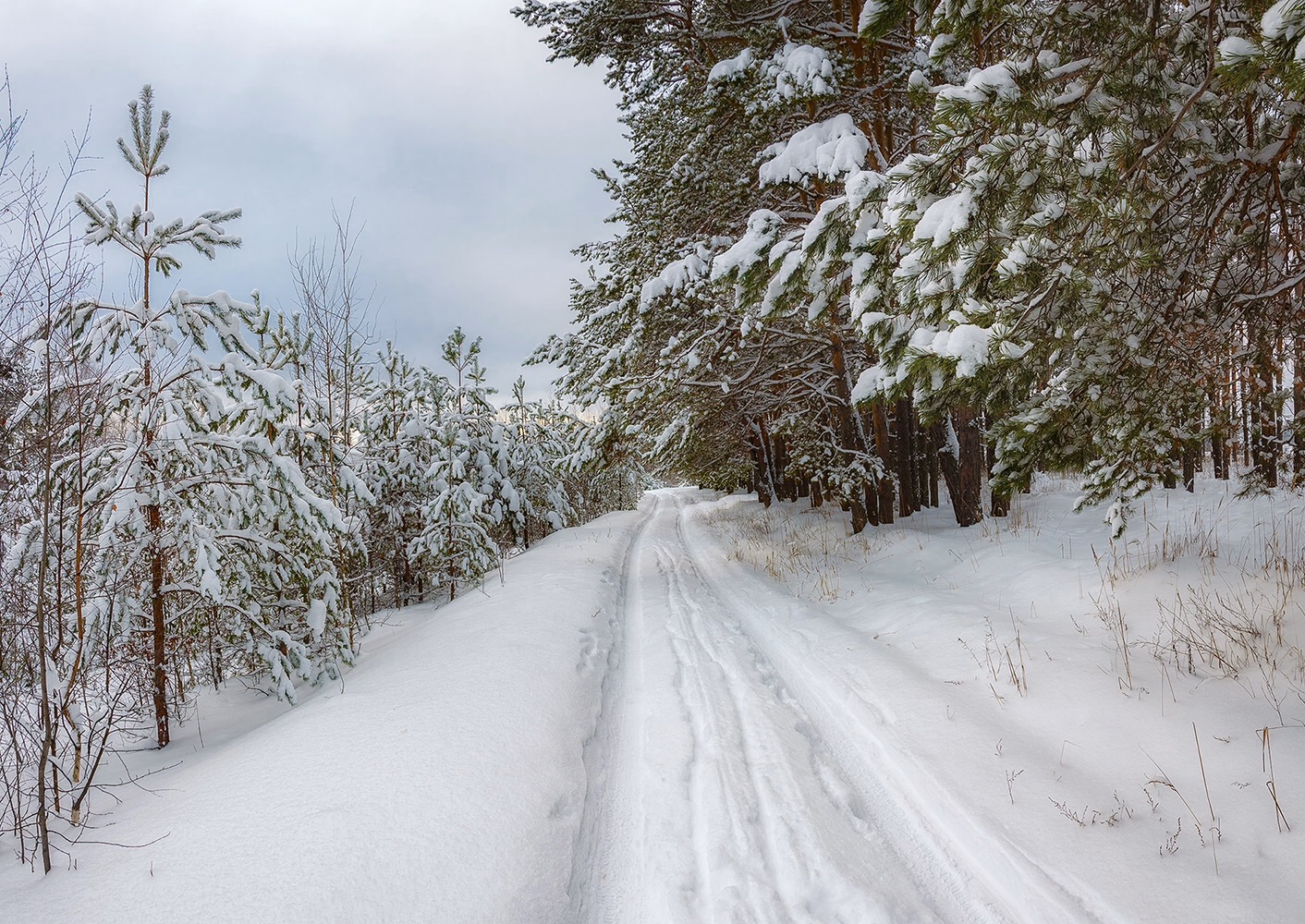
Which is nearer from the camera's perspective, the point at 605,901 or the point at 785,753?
the point at 605,901

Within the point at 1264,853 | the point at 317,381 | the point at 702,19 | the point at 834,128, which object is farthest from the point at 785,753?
the point at 702,19

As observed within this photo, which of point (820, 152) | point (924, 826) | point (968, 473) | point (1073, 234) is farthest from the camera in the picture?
point (968, 473)

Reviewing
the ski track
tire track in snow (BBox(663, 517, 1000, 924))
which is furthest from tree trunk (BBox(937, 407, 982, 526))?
tire track in snow (BBox(663, 517, 1000, 924))

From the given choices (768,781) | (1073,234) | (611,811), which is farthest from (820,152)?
(611,811)

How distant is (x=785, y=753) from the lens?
11.9ft

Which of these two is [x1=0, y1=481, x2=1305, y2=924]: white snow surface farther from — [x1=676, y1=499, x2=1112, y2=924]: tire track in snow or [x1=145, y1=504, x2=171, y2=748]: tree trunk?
[x1=145, y1=504, x2=171, y2=748]: tree trunk

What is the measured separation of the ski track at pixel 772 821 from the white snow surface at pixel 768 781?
0.02 metres

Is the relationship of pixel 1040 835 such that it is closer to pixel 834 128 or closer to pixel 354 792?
pixel 354 792

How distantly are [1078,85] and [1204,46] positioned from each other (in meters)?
1.07

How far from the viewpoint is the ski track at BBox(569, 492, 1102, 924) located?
7.88ft

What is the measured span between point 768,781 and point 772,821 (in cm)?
36

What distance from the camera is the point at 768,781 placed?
3.29 metres

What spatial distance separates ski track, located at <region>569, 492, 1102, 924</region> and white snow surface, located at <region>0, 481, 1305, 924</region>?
0.02 m

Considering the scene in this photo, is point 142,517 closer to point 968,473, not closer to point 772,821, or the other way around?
point 772,821
